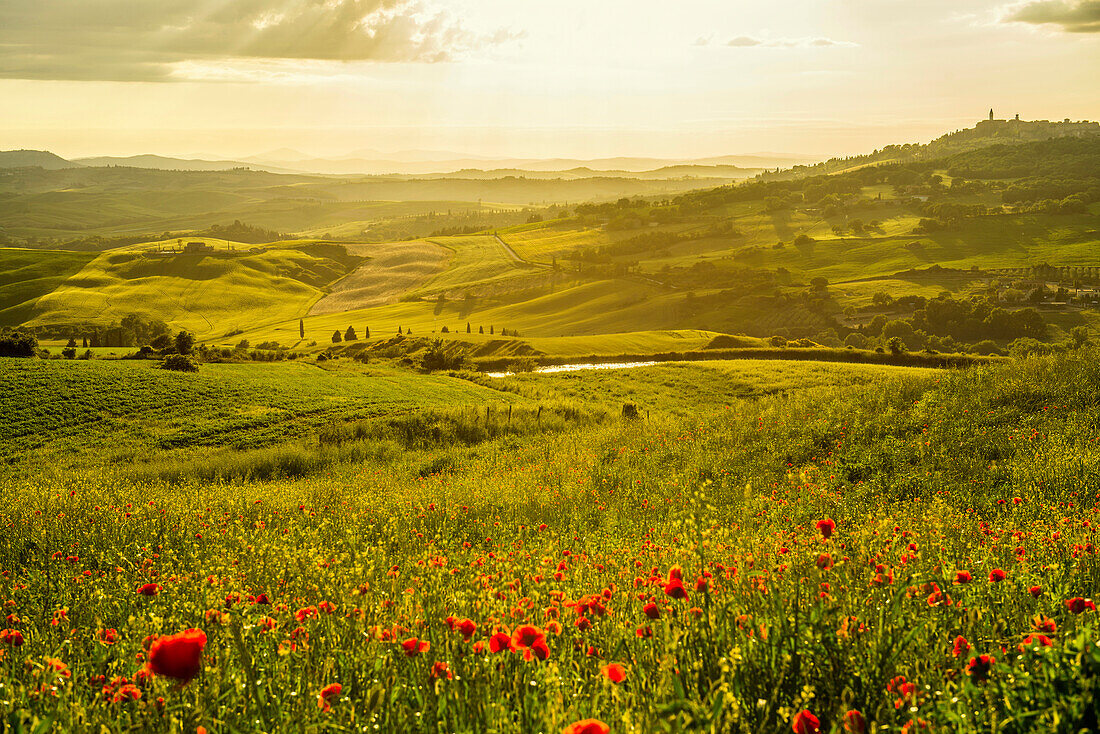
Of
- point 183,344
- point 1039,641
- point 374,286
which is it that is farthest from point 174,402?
point 374,286

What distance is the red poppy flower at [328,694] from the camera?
2.96m

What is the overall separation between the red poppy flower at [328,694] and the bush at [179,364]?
5107cm

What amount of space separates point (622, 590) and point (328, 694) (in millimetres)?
3012

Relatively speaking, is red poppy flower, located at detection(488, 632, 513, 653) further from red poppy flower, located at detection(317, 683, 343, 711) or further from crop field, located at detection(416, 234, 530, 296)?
crop field, located at detection(416, 234, 530, 296)

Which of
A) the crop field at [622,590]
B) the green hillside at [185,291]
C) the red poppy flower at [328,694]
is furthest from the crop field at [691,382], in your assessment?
the green hillside at [185,291]

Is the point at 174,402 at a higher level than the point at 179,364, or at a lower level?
lower

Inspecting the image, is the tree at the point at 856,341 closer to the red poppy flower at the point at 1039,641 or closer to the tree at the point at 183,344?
the tree at the point at 183,344

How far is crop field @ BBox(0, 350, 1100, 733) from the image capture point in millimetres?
3270

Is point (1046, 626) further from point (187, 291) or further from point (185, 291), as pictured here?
point (185, 291)

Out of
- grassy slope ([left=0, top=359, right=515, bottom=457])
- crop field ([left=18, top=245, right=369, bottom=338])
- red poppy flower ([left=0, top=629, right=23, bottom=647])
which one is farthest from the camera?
crop field ([left=18, top=245, right=369, bottom=338])

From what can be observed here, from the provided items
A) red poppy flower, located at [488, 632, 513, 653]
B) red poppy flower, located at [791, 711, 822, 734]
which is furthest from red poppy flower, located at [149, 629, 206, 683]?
red poppy flower, located at [791, 711, 822, 734]

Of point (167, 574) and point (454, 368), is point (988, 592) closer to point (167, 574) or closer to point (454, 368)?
point (167, 574)

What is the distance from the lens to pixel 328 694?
3.05 metres

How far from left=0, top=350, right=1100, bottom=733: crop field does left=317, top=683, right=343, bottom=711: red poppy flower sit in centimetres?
3
